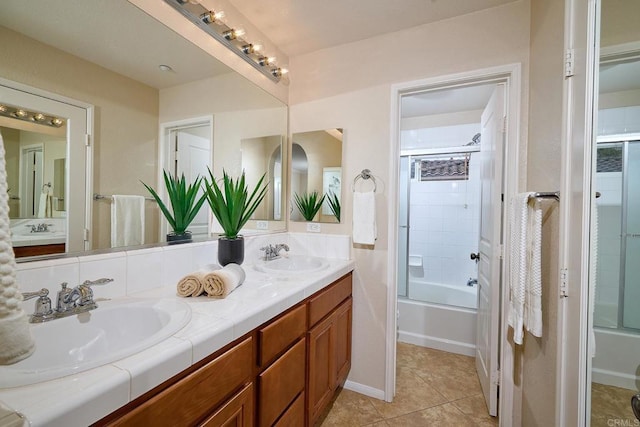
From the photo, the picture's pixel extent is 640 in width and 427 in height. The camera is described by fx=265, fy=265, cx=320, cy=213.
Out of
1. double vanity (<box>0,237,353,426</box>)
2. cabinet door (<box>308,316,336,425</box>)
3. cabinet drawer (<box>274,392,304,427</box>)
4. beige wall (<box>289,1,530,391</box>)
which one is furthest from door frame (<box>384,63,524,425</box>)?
double vanity (<box>0,237,353,426</box>)

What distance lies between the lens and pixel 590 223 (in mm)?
924

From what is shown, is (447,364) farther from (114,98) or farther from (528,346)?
(114,98)

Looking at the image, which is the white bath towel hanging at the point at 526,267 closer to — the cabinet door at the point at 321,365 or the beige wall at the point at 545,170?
the beige wall at the point at 545,170

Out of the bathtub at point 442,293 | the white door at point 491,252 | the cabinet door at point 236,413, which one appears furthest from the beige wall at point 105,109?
the bathtub at point 442,293

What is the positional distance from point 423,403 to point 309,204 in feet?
5.10

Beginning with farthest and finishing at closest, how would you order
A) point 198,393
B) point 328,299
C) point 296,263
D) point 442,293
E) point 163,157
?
point 442,293, point 296,263, point 328,299, point 163,157, point 198,393

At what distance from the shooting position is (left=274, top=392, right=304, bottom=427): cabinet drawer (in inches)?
43.2

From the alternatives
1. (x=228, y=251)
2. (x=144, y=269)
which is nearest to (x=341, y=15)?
(x=228, y=251)

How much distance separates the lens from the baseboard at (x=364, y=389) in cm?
179

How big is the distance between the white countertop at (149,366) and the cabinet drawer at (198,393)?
4 centimetres

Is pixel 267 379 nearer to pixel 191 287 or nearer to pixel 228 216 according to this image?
→ pixel 191 287

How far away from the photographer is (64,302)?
829mm

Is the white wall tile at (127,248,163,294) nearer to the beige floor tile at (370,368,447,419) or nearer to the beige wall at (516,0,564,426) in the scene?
the beige floor tile at (370,368,447,419)

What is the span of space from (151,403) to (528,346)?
1.69 meters
